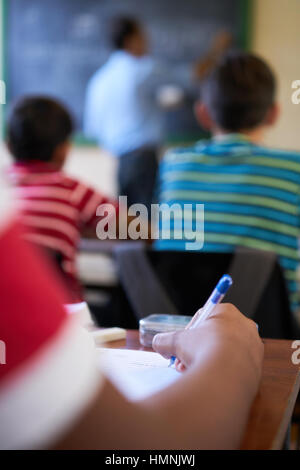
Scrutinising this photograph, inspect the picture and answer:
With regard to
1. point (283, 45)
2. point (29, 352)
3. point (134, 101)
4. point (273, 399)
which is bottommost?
point (273, 399)

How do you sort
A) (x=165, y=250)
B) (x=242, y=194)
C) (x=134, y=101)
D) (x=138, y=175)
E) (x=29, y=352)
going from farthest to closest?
(x=134, y=101) → (x=138, y=175) → (x=242, y=194) → (x=165, y=250) → (x=29, y=352)

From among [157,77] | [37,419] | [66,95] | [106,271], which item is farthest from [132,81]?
[37,419]

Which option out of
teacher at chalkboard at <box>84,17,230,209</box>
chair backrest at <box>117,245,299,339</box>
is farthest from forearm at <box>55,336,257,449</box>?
teacher at chalkboard at <box>84,17,230,209</box>

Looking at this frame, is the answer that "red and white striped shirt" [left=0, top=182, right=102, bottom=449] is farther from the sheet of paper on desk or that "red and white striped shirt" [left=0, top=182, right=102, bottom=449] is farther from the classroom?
the sheet of paper on desk

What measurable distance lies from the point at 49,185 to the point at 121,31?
9.99ft

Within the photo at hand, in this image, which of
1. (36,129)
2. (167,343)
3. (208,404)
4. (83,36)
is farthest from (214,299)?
(83,36)

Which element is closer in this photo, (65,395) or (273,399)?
(65,395)

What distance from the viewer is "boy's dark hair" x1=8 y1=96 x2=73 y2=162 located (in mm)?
2006

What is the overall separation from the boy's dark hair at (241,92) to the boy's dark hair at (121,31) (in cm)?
298

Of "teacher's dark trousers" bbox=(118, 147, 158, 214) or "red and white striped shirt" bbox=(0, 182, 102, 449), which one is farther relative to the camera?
"teacher's dark trousers" bbox=(118, 147, 158, 214)

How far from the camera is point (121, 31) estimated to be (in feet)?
15.1

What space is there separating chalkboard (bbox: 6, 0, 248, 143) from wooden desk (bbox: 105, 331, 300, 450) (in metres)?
4.08

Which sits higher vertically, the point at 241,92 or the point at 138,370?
the point at 241,92

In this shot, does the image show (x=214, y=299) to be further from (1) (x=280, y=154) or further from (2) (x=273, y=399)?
(1) (x=280, y=154)
